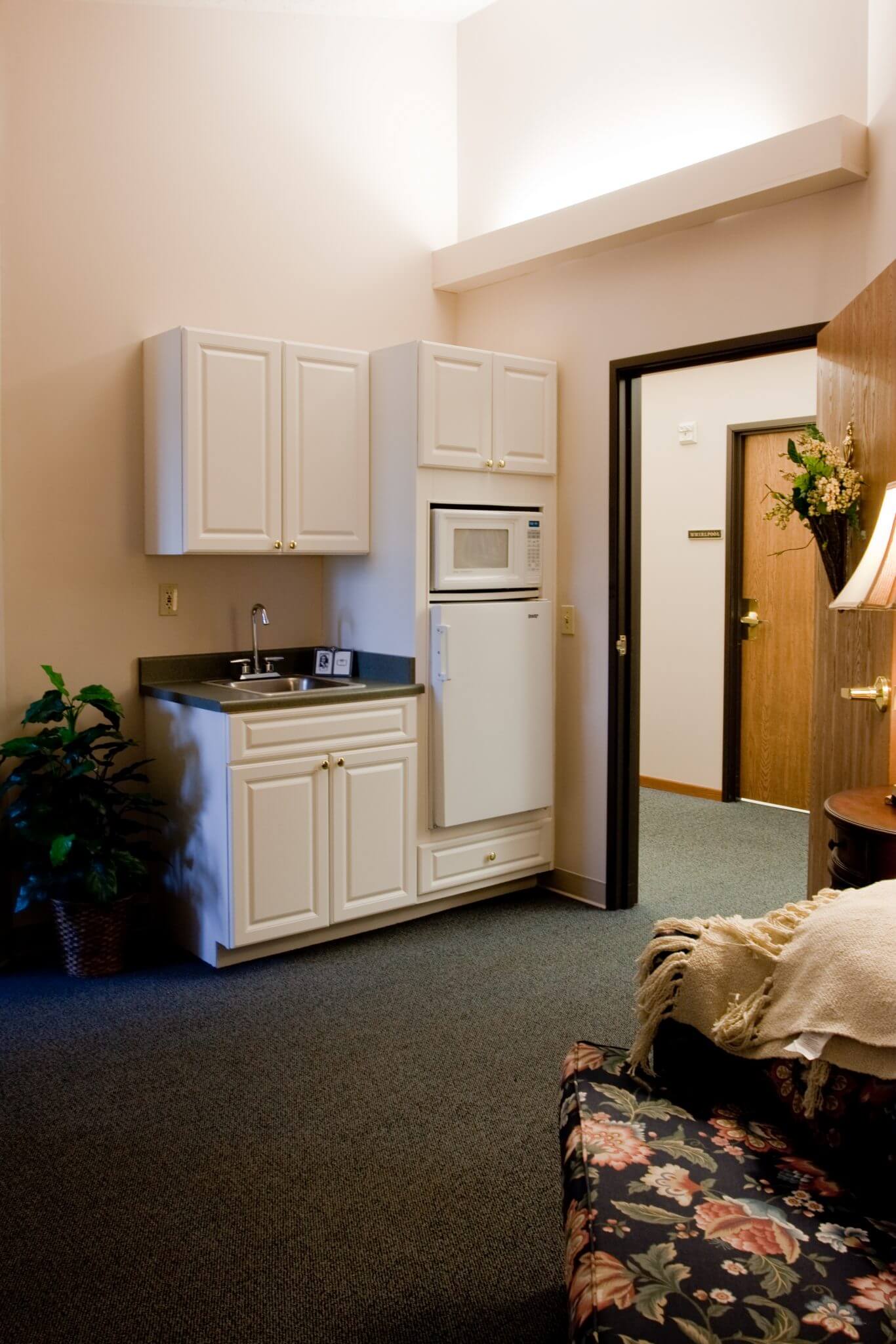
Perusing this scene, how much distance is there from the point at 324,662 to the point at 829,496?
6.67 feet

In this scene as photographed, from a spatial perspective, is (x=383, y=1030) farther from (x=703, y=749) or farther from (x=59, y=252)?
(x=703, y=749)

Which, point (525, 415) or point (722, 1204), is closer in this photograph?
point (722, 1204)

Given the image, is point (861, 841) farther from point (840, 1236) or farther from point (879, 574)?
point (840, 1236)

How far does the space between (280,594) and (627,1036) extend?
213cm

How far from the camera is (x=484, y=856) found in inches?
161

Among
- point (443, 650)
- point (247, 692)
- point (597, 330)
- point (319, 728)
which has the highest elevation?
point (597, 330)

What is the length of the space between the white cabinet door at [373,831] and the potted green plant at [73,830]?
622mm

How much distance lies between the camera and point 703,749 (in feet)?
19.8

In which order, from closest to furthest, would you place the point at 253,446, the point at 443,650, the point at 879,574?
the point at 879,574 → the point at 253,446 → the point at 443,650

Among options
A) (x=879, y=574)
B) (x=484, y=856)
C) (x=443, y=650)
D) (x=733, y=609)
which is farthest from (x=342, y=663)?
(x=733, y=609)

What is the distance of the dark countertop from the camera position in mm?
3428

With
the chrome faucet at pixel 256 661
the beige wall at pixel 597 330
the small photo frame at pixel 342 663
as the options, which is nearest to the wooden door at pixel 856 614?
the beige wall at pixel 597 330

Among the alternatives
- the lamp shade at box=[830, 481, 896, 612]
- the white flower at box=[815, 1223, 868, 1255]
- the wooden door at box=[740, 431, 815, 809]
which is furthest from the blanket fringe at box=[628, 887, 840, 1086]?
the wooden door at box=[740, 431, 815, 809]

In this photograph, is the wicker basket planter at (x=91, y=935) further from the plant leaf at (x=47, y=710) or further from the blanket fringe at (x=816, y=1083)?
the blanket fringe at (x=816, y=1083)
